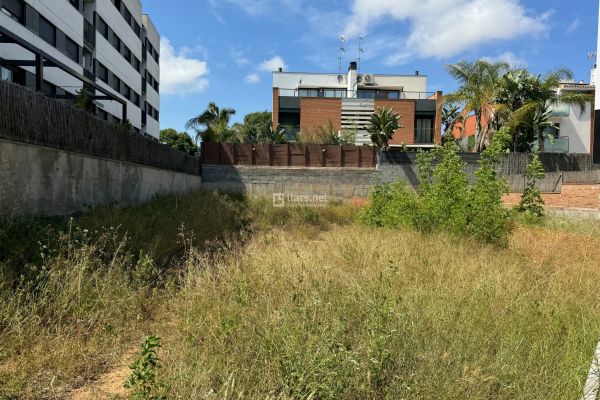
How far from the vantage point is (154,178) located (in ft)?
47.9

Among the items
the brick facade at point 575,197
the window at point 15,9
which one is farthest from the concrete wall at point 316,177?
the window at point 15,9

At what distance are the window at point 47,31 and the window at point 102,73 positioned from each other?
685cm

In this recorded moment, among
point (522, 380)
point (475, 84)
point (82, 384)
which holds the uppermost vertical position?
point (475, 84)

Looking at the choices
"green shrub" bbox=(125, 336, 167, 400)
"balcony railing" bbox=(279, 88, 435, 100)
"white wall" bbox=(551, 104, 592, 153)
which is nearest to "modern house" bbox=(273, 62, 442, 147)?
"balcony railing" bbox=(279, 88, 435, 100)

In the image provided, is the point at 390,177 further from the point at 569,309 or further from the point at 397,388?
the point at 397,388

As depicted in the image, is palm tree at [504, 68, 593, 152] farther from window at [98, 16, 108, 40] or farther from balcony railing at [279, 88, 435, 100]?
window at [98, 16, 108, 40]

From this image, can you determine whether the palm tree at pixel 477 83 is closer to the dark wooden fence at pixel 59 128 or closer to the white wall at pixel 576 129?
the white wall at pixel 576 129

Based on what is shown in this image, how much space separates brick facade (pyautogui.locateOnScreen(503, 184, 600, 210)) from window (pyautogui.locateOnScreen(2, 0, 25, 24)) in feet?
69.3

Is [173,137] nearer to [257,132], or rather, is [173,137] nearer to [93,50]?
[257,132]

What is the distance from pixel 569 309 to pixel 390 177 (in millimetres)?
21344

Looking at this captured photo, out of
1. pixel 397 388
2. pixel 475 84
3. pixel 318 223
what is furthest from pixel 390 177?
pixel 397 388

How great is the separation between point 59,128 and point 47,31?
1715 centimetres

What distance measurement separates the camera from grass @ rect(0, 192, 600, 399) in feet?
8.31

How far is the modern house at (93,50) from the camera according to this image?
16.9 m
